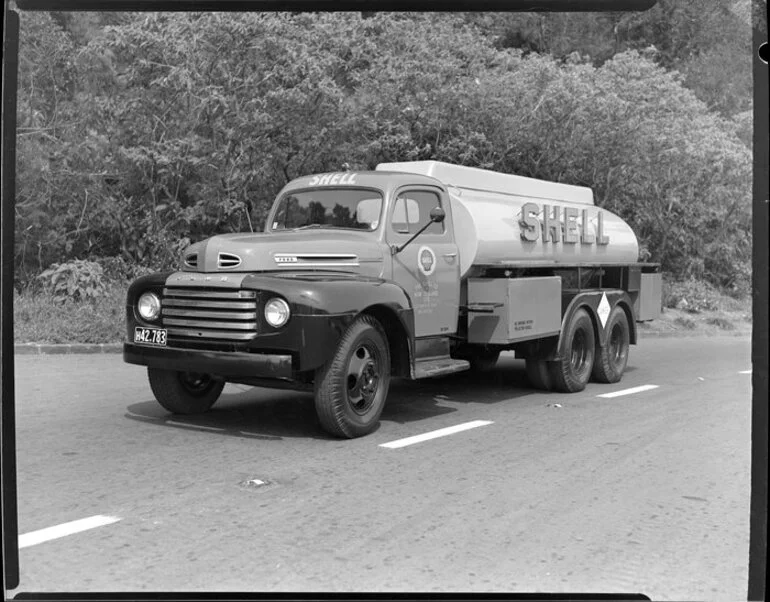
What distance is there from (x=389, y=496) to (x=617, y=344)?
22.2 feet

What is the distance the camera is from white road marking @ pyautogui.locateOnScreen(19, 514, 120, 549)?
465 cm

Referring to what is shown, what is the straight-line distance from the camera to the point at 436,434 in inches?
297

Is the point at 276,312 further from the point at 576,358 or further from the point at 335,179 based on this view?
the point at 576,358

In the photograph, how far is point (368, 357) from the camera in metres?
7.34

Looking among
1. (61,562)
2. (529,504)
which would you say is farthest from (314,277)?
(61,562)

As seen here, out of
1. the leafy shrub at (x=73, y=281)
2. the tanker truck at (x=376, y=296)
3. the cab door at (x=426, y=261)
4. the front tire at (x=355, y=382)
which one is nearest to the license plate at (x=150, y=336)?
the tanker truck at (x=376, y=296)

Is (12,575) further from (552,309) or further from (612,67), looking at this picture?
(612,67)

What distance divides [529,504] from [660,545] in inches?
37.2

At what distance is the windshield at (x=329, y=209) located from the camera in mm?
8242

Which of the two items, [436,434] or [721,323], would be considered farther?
[721,323]

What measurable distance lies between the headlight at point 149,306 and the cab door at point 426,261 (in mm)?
2110

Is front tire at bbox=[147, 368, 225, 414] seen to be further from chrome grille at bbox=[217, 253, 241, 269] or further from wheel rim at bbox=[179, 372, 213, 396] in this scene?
chrome grille at bbox=[217, 253, 241, 269]

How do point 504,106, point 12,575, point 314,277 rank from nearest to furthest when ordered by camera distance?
point 12,575
point 314,277
point 504,106

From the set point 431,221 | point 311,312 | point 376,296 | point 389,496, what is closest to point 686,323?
point 431,221
